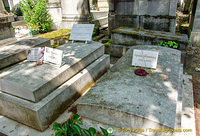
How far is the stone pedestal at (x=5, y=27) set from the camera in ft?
16.1

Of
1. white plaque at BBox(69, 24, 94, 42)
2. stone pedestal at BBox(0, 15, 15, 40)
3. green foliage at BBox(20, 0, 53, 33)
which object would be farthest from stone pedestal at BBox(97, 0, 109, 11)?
stone pedestal at BBox(0, 15, 15, 40)

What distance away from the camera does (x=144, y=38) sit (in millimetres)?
5402

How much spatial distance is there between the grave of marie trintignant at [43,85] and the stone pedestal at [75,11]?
383cm

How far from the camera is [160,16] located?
20.7 feet

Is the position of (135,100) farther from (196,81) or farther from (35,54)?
(196,81)

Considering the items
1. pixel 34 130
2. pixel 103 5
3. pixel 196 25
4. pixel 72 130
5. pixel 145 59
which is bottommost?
pixel 34 130

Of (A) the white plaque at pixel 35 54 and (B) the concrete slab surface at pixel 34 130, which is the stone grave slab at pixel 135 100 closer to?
(B) the concrete slab surface at pixel 34 130

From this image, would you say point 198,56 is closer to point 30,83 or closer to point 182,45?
point 182,45

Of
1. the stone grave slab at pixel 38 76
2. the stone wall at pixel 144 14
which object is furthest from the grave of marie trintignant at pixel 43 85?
the stone wall at pixel 144 14

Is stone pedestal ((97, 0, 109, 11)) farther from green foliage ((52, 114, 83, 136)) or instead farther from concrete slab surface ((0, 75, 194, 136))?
green foliage ((52, 114, 83, 136))

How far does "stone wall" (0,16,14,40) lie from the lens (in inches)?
194

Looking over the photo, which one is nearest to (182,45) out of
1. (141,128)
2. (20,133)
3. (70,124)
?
(141,128)

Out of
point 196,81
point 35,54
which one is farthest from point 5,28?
point 196,81

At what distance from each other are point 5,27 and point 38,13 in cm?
282
